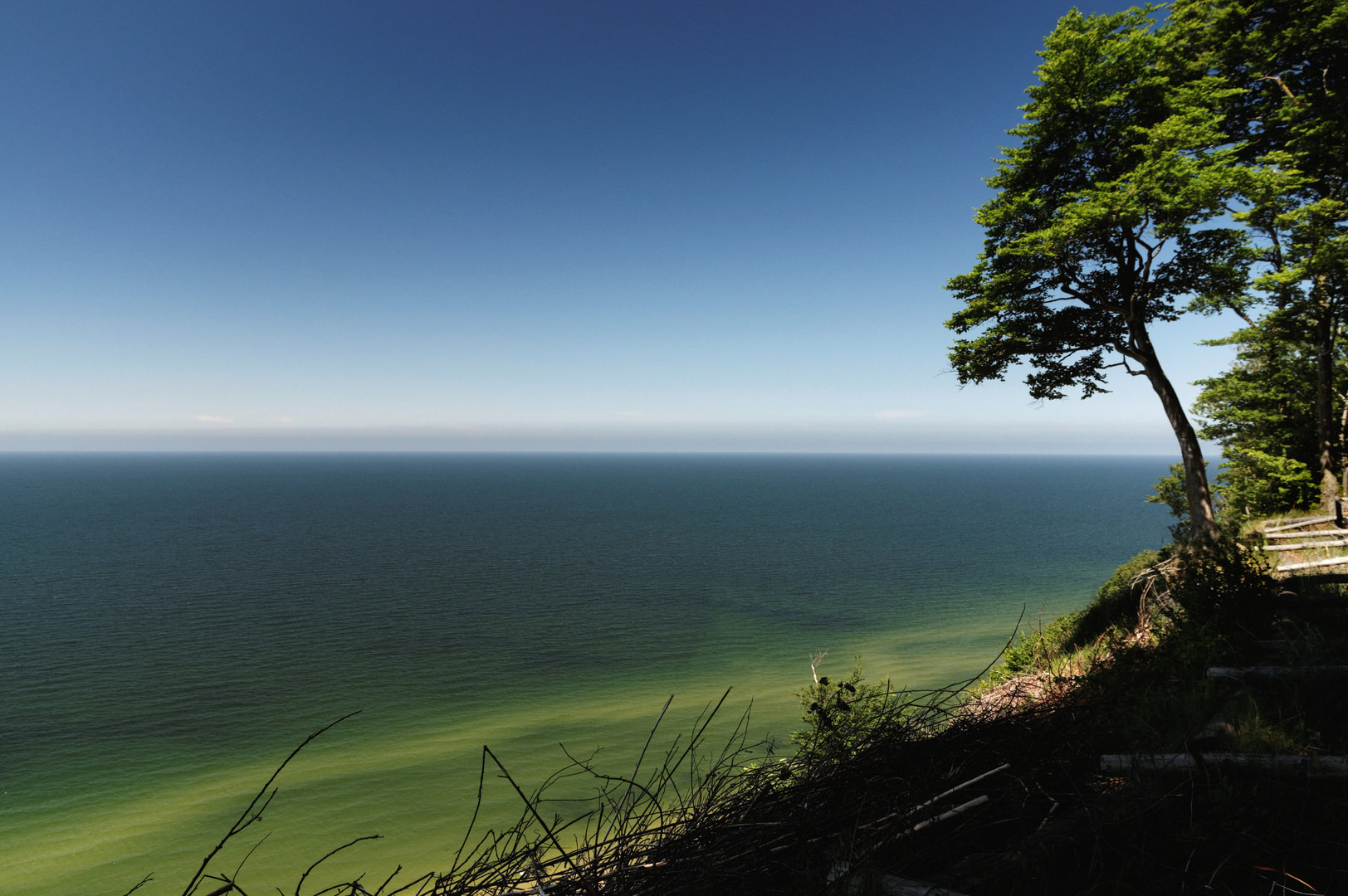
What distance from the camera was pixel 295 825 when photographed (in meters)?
16.2

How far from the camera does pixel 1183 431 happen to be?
1542 cm

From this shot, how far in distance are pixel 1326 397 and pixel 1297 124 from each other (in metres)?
9.26

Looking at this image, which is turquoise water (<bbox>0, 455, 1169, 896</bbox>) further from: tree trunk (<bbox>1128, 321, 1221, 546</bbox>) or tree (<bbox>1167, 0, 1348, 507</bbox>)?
tree (<bbox>1167, 0, 1348, 507</bbox>)

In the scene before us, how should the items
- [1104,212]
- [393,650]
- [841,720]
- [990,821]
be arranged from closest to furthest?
1. [990,821]
2. [841,720]
3. [1104,212]
4. [393,650]

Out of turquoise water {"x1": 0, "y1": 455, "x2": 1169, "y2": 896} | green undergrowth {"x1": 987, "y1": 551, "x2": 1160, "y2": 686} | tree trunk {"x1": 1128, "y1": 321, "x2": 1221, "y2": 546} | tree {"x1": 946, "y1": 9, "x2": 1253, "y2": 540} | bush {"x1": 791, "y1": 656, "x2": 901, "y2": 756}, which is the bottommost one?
turquoise water {"x1": 0, "y1": 455, "x2": 1169, "y2": 896}

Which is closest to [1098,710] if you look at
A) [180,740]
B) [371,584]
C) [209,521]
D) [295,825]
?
[295,825]

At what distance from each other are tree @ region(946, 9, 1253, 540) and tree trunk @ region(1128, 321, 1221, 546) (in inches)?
1.4

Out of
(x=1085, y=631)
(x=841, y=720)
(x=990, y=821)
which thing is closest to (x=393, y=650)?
(x=841, y=720)

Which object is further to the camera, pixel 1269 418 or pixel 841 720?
pixel 1269 418

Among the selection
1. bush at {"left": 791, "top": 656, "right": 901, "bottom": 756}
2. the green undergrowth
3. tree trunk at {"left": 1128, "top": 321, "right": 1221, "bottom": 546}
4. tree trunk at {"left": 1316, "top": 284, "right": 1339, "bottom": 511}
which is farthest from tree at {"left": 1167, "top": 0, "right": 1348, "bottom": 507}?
bush at {"left": 791, "top": 656, "right": 901, "bottom": 756}

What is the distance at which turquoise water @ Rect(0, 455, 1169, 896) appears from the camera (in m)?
17.2

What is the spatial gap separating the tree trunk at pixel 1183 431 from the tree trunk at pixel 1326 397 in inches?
277

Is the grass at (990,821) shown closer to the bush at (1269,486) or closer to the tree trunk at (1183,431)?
the tree trunk at (1183,431)

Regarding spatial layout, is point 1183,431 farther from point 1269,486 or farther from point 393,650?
point 393,650
